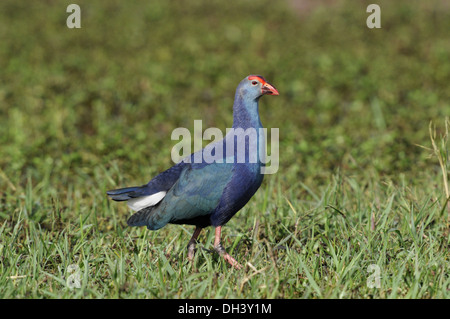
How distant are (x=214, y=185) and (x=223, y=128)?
3.48 metres

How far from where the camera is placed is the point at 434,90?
8.51 metres

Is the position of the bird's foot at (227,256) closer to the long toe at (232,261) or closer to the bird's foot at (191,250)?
the long toe at (232,261)

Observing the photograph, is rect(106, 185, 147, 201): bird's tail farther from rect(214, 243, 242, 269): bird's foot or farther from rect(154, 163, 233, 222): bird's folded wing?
rect(214, 243, 242, 269): bird's foot

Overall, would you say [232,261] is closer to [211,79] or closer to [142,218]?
[142,218]

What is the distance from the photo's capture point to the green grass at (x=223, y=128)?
143 inches

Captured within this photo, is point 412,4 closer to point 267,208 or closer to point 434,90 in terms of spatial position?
point 434,90

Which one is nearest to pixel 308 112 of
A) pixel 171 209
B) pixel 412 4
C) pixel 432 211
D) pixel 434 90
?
pixel 434 90

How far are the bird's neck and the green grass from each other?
2.10 feet

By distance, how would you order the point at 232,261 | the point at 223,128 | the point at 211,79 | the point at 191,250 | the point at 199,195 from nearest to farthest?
the point at 232,261
the point at 199,195
the point at 191,250
the point at 223,128
the point at 211,79

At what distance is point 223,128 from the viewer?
7.26 metres

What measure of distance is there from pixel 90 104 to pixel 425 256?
207 inches

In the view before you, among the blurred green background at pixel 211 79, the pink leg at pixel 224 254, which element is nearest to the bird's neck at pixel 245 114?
the pink leg at pixel 224 254

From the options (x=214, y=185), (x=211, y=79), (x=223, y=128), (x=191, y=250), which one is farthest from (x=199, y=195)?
(x=211, y=79)

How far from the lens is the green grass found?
363 cm
